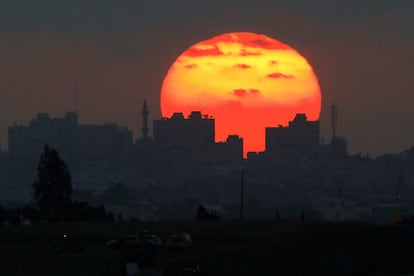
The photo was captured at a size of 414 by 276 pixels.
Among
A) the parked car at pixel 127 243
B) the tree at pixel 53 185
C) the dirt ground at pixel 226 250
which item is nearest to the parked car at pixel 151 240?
the parked car at pixel 127 243

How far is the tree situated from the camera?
4441 inches

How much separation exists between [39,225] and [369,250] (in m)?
22.0

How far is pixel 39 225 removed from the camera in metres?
97.8

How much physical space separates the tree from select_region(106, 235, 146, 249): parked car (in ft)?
96.4

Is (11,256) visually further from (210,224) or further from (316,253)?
(210,224)

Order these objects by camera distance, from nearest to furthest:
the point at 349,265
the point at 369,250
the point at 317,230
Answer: the point at 349,265
the point at 369,250
the point at 317,230

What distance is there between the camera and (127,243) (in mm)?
79688

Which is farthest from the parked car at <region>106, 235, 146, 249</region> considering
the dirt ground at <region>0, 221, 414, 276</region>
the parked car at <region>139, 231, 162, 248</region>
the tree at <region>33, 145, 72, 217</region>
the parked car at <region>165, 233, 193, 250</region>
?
the tree at <region>33, 145, 72, 217</region>

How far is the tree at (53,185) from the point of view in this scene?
370 ft

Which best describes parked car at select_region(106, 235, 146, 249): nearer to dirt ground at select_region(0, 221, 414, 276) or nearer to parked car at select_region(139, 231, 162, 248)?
parked car at select_region(139, 231, 162, 248)

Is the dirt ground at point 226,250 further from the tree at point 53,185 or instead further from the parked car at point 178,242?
the tree at point 53,185

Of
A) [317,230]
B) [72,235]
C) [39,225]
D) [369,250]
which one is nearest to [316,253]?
[369,250]

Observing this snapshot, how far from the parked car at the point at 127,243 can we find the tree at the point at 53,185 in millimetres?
29372

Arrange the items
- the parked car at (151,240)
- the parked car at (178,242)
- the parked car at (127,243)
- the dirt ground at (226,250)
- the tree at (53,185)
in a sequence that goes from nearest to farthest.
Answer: the dirt ground at (226,250)
the parked car at (151,240)
the parked car at (127,243)
the parked car at (178,242)
the tree at (53,185)
